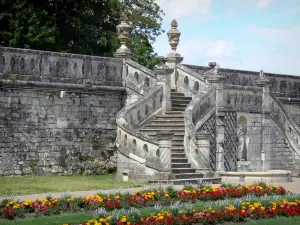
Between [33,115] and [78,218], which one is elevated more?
[33,115]

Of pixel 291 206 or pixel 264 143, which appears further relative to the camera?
pixel 264 143

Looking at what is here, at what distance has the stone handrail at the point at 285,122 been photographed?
31.9 metres

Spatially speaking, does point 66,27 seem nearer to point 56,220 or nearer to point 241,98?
point 241,98

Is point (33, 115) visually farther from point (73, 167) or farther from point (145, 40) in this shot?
point (145, 40)

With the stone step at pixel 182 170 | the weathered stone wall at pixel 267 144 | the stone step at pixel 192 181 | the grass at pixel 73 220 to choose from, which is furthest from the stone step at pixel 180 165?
the grass at pixel 73 220

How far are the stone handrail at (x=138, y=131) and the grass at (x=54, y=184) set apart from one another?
3.19 ft

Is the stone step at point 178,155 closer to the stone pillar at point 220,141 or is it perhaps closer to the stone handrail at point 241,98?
the stone pillar at point 220,141

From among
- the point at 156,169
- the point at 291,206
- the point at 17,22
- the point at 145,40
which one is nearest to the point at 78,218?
the point at 291,206

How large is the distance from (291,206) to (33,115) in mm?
10423

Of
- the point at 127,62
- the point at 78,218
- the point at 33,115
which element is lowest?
the point at 78,218

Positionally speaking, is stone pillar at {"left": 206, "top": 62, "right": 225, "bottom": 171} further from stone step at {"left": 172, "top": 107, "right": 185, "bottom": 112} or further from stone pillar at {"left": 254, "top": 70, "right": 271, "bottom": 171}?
stone pillar at {"left": 254, "top": 70, "right": 271, "bottom": 171}

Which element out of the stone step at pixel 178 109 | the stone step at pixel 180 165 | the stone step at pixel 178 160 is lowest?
the stone step at pixel 180 165

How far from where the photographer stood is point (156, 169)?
2430cm

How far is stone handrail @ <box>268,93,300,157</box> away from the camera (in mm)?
31923
